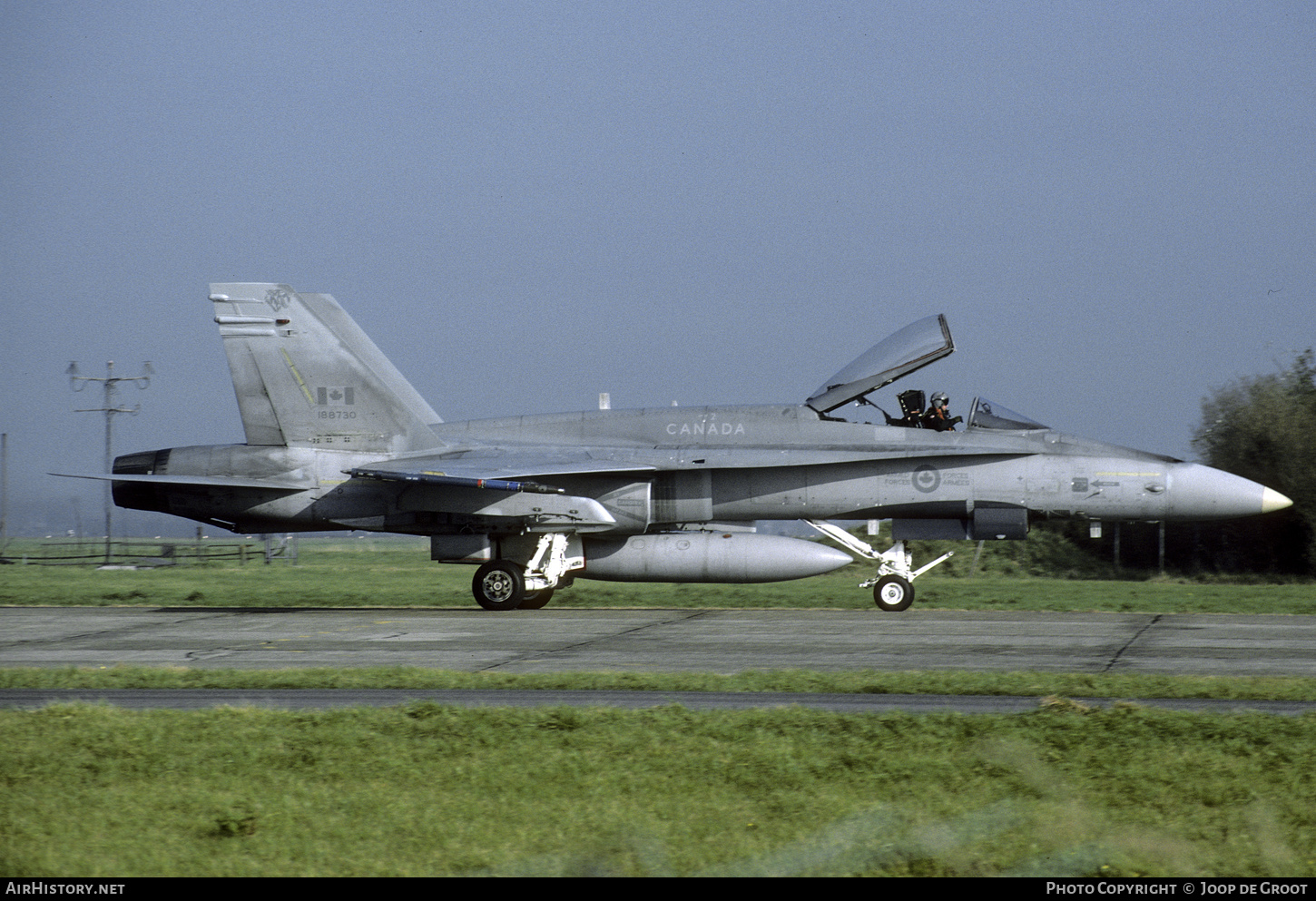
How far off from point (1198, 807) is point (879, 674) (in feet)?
16.1

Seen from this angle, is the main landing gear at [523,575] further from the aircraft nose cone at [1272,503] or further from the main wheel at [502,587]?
the aircraft nose cone at [1272,503]

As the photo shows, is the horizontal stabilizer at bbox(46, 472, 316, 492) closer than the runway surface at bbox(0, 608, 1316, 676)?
No

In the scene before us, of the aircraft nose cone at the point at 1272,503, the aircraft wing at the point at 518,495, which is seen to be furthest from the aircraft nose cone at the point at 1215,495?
the aircraft wing at the point at 518,495

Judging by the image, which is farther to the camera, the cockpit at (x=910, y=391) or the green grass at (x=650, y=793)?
the cockpit at (x=910, y=391)

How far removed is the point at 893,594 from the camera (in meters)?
18.5

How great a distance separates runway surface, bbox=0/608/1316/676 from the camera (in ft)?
39.5

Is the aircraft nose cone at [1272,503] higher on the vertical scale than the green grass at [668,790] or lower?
higher

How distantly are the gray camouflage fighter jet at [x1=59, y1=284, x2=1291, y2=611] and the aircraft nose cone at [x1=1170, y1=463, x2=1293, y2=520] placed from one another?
29mm

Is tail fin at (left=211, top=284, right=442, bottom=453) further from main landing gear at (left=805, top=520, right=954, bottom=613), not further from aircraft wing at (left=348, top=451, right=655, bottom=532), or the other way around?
main landing gear at (left=805, top=520, right=954, bottom=613)

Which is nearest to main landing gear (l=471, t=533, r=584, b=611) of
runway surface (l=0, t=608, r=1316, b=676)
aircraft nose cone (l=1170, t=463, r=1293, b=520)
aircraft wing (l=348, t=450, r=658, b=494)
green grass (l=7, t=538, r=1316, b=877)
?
runway surface (l=0, t=608, r=1316, b=676)

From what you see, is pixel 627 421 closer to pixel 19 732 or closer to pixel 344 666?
pixel 344 666

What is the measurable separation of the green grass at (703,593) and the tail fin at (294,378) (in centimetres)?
430

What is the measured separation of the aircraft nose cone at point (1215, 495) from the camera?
57.8 feet

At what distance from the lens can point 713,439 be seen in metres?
18.8
